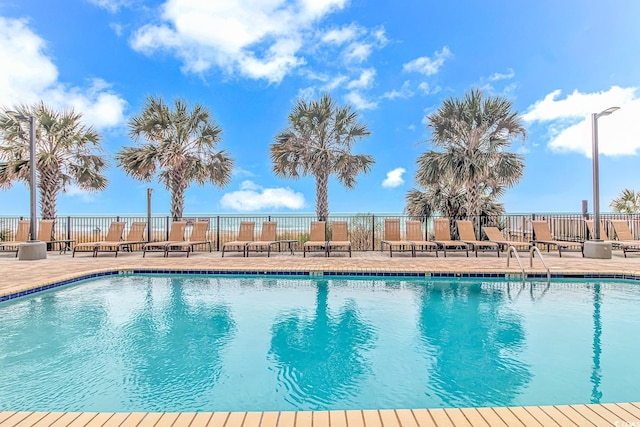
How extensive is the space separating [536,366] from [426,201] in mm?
10273

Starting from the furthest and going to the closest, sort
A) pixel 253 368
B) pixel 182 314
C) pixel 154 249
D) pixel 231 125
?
1. pixel 231 125
2. pixel 154 249
3. pixel 182 314
4. pixel 253 368

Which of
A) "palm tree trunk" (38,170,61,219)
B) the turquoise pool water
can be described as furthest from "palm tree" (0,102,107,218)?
the turquoise pool water

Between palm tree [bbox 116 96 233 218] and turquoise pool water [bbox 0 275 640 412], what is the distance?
6.23 m

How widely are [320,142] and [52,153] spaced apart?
9.05 m

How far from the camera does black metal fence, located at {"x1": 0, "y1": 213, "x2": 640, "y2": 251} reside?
467 inches

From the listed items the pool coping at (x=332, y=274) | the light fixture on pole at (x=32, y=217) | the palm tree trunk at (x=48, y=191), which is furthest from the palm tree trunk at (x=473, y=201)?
the palm tree trunk at (x=48, y=191)

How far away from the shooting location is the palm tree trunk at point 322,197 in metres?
11.8

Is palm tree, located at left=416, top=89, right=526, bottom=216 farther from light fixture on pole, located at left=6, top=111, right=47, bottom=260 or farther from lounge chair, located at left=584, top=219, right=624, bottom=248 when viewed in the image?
light fixture on pole, located at left=6, top=111, right=47, bottom=260

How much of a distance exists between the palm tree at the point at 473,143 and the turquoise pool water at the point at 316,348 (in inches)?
225

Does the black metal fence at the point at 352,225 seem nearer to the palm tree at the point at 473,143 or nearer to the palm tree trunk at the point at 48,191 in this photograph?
the palm tree trunk at the point at 48,191

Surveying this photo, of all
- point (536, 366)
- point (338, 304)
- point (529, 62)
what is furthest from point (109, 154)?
Answer: point (529, 62)

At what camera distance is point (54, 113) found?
1235cm

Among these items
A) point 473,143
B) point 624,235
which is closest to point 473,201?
point 473,143

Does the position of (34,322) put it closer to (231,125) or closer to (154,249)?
(154,249)
